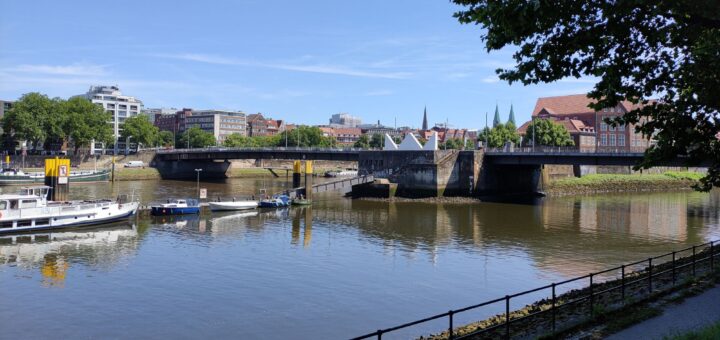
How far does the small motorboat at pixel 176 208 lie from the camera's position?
58.9m

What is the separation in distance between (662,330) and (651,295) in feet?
13.2

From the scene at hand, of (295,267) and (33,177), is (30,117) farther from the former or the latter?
(295,267)

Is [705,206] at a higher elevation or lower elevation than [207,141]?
lower

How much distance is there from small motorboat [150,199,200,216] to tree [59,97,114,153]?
304 feet

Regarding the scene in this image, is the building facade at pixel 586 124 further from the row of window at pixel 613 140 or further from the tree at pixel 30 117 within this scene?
the tree at pixel 30 117

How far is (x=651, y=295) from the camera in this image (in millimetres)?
21016

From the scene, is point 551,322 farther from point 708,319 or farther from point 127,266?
point 127,266

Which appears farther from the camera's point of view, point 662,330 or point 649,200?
point 649,200

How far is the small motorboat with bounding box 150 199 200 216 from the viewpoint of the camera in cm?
5891

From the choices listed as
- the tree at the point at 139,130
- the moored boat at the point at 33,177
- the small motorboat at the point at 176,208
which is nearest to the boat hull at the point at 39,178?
the moored boat at the point at 33,177

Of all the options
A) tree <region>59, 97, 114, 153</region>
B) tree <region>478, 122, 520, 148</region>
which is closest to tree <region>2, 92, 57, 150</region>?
→ tree <region>59, 97, 114, 153</region>

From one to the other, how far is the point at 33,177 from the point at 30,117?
40.4 meters

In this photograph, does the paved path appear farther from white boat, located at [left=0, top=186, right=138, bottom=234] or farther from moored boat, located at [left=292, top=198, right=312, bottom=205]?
moored boat, located at [left=292, top=198, right=312, bottom=205]

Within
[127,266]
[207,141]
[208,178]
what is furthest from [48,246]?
[207,141]
